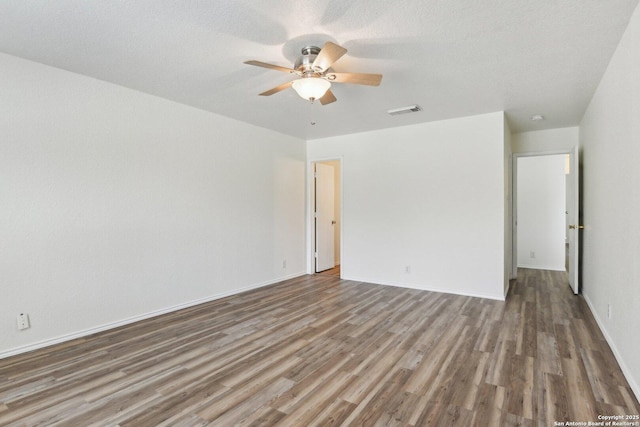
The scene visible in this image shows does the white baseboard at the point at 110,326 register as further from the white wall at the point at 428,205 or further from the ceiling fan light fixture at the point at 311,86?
the ceiling fan light fixture at the point at 311,86

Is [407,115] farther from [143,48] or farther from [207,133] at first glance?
[143,48]

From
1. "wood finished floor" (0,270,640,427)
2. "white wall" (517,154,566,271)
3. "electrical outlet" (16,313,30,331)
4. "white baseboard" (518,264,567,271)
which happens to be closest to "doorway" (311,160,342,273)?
"wood finished floor" (0,270,640,427)

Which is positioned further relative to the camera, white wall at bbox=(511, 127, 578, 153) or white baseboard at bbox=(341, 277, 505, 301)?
white wall at bbox=(511, 127, 578, 153)

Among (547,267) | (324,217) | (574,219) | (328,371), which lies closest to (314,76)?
(328,371)

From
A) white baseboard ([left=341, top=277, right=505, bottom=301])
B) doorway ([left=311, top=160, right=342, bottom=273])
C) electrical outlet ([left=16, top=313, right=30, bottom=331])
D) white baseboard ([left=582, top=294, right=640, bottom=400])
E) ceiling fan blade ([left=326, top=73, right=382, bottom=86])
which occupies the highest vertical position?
ceiling fan blade ([left=326, top=73, right=382, bottom=86])

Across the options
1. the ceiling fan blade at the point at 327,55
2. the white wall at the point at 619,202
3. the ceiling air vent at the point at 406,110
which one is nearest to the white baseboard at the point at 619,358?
the white wall at the point at 619,202

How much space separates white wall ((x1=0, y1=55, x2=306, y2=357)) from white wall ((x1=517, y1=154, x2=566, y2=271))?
211 inches

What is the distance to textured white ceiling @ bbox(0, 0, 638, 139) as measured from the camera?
2.01m

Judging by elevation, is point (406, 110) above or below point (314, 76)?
above

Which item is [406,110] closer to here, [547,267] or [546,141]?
[546,141]

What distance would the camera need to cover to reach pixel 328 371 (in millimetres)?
2391

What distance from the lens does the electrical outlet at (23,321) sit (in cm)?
269

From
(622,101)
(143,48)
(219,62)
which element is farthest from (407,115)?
(143,48)

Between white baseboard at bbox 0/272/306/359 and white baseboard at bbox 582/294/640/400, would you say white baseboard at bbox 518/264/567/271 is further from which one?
white baseboard at bbox 0/272/306/359
